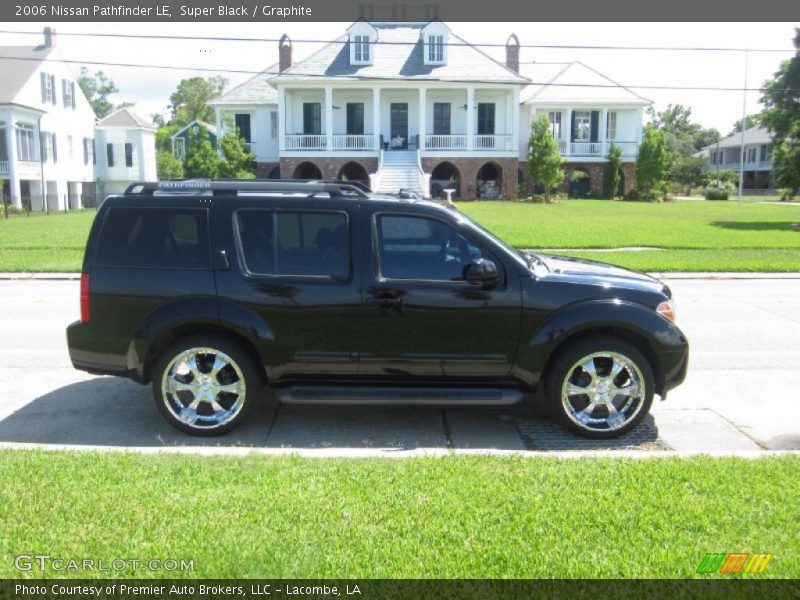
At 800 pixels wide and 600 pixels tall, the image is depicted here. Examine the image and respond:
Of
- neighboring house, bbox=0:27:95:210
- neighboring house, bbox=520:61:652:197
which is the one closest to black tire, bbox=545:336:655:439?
neighboring house, bbox=520:61:652:197

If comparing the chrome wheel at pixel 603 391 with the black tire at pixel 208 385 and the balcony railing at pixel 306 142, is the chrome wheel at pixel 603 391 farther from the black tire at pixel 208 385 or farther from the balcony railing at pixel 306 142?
the balcony railing at pixel 306 142

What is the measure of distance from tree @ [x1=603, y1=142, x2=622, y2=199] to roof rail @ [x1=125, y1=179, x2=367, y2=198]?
42.4m

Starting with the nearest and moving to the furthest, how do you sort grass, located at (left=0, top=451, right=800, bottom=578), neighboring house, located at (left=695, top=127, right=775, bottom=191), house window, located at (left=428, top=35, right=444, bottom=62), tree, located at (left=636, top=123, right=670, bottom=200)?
grass, located at (left=0, top=451, right=800, bottom=578) → house window, located at (left=428, top=35, right=444, bottom=62) → tree, located at (left=636, top=123, right=670, bottom=200) → neighboring house, located at (left=695, top=127, right=775, bottom=191)

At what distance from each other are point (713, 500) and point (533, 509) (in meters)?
1.04

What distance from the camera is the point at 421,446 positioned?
231 inches

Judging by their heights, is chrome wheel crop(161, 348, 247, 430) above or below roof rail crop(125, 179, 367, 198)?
below

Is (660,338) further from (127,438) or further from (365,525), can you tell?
(127,438)

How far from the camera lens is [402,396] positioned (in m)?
6.05

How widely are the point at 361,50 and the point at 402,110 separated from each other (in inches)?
154

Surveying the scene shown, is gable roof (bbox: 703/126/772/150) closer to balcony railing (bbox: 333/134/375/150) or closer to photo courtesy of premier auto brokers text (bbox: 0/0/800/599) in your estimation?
balcony railing (bbox: 333/134/375/150)

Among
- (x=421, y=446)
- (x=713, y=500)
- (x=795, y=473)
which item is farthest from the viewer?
(x=421, y=446)

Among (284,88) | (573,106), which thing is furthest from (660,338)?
(573,106)

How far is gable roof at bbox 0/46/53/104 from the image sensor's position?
141 ft

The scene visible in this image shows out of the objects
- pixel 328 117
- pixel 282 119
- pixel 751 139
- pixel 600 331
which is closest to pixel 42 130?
pixel 282 119
